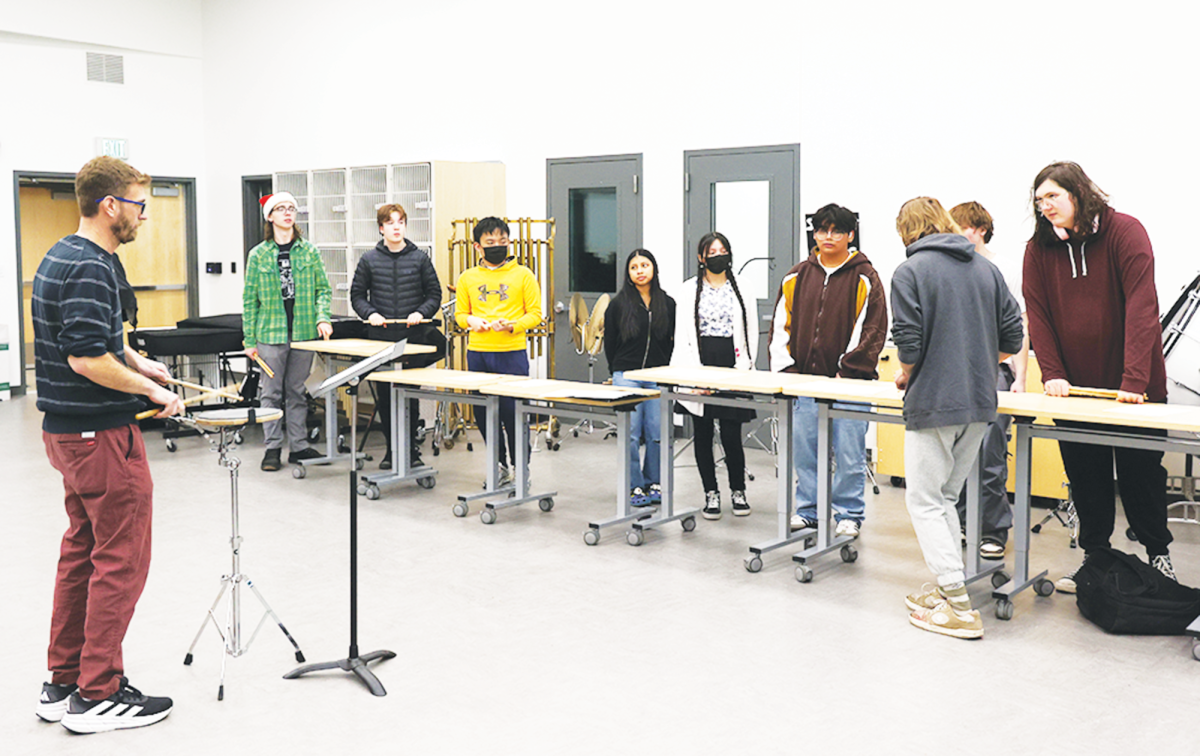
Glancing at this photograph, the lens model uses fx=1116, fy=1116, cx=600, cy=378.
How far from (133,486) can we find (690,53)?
18.2 ft

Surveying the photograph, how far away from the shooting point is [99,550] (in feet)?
10.1

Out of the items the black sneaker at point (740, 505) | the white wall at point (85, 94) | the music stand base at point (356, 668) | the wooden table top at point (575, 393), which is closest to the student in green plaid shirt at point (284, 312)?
the wooden table top at point (575, 393)

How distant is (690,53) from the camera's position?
764 cm

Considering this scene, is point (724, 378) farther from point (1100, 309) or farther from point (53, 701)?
point (53, 701)

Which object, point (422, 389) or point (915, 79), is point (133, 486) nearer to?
point (422, 389)

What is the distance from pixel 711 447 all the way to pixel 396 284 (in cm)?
235

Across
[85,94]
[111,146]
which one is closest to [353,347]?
→ [111,146]

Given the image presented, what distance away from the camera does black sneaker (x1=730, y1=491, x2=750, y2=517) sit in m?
5.76

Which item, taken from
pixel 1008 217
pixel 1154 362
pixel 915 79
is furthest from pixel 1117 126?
pixel 1154 362

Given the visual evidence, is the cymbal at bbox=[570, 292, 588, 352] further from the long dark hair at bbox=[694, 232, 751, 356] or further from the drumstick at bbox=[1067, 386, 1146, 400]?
the drumstick at bbox=[1067, 386, 1146, 400]

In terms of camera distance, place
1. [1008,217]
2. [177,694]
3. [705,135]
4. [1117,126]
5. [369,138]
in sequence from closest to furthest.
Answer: [177,694], [1117,126], [1008,217], [705,135], [369,138]

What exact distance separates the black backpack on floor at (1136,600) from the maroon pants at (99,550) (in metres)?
3.19

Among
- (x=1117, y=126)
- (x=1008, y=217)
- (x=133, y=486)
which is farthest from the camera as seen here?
(x=1008, y=217)

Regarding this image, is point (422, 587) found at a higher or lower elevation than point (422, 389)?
lower
